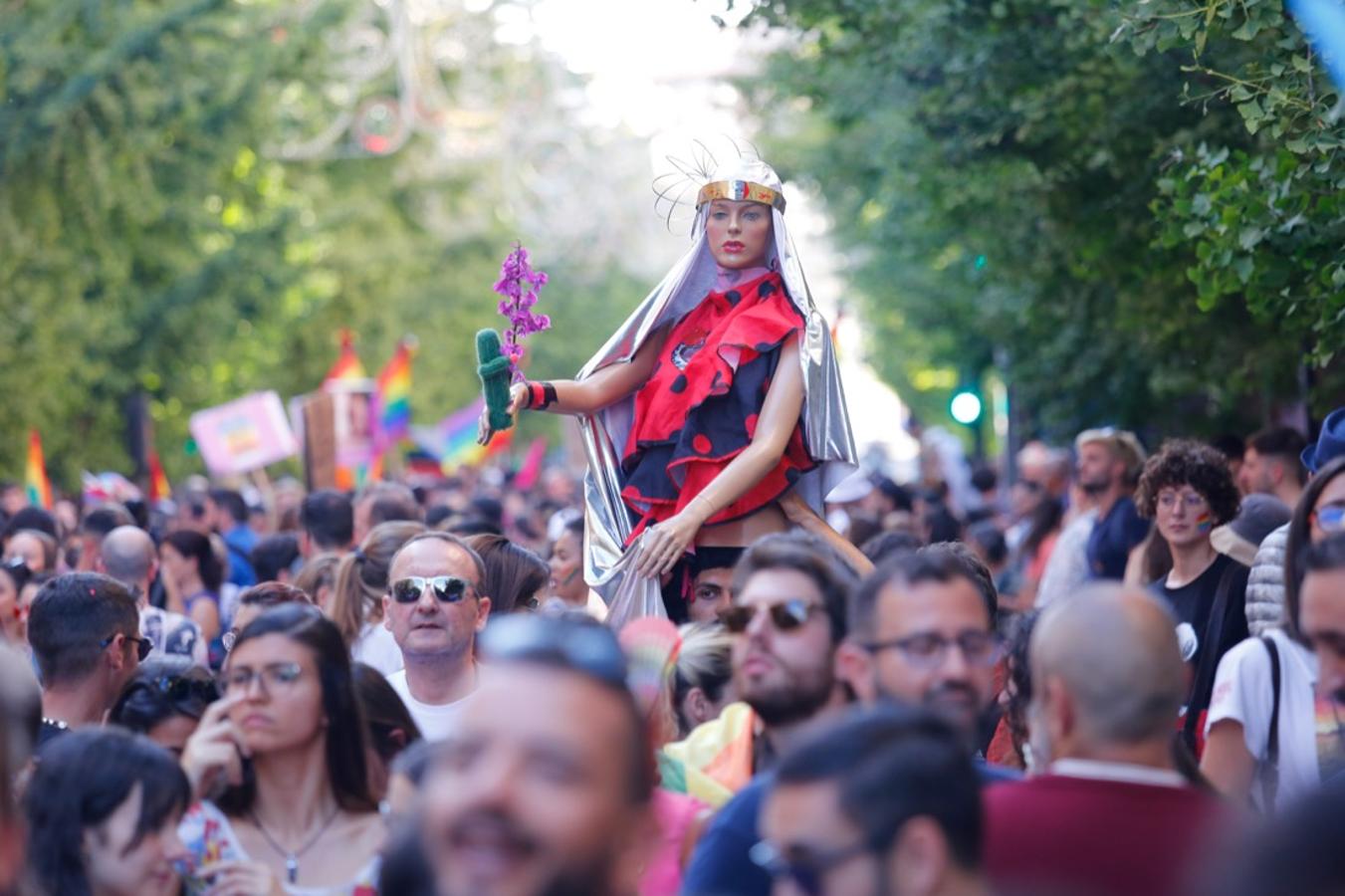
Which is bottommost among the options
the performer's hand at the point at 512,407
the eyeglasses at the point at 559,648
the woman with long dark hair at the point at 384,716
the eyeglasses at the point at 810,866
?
the woman with long dark hair at the point at 384,716

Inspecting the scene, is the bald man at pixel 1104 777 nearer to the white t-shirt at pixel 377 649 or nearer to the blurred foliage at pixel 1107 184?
the blurred foliage at pixel 1107 184

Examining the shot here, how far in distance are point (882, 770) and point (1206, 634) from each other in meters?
4.35

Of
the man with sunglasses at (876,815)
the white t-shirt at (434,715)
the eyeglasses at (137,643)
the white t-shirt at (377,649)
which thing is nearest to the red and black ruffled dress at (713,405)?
the white t-shirt at (434,715)

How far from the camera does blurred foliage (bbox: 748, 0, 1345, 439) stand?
862 cm

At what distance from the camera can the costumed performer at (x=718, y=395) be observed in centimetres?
766

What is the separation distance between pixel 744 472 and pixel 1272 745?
2.28 meters

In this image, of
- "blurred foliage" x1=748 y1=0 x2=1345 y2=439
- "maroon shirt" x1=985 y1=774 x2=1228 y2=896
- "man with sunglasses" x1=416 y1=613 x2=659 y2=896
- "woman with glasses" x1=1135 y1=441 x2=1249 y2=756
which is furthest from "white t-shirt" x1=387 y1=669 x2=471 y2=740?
"blurred foliage" x1=748 y1=0 x2=1345 y2=439

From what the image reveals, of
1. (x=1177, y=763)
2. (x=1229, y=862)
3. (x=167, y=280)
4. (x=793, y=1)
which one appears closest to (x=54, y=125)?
(x=167, y=280)

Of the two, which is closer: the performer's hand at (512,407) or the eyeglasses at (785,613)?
the eyeglasses at (785,613)

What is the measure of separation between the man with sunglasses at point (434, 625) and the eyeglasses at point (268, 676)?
185cm

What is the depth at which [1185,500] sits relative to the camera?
27.5 feet

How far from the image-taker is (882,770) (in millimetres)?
3648

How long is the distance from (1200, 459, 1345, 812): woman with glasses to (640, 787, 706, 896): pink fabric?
1525 millimetres

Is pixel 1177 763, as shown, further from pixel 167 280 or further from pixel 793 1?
pixel 167 280
